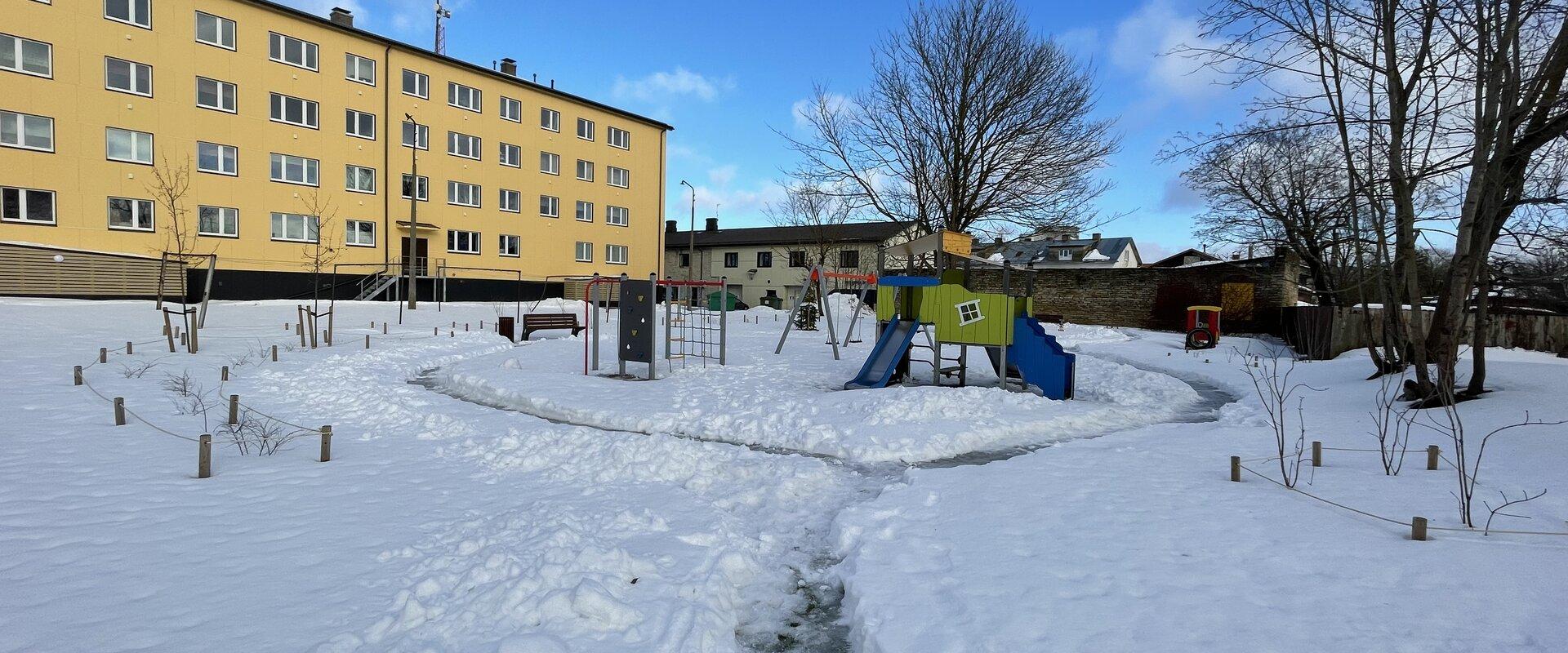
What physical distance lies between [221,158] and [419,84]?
8798mm

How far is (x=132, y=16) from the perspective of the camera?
2597cm

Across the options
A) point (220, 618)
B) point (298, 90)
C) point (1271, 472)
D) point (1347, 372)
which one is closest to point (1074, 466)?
point (1271, 472)

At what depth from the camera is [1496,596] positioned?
350 centimetres

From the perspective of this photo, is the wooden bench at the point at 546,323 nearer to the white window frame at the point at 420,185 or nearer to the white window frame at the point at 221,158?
the white window frame at the point at 420,185

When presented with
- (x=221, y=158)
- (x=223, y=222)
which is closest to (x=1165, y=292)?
(x=223, y=222)

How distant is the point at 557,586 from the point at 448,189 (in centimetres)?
3512

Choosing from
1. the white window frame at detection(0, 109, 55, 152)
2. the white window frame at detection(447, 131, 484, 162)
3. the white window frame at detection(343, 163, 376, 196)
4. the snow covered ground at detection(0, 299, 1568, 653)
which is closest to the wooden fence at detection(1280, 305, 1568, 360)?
the snow covered ground at detection(0, 299, 1568, 653)

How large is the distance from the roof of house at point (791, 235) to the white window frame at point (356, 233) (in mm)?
21937

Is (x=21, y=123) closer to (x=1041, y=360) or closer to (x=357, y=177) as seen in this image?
(x=357, y=177)

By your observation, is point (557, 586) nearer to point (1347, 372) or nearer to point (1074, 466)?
point (1074, 466)

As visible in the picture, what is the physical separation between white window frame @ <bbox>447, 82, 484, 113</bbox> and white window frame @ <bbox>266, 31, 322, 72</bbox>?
5560 mm

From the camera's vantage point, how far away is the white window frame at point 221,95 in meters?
27.5

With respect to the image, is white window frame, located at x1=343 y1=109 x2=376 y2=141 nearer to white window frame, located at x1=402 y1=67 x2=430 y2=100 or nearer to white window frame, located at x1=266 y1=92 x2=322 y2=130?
white window frame, located at x1=266 y1=92 x2=322 y2=130

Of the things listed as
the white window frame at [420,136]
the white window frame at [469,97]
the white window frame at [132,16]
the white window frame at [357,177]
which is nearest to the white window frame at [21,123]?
the white window frame at [132,16]
